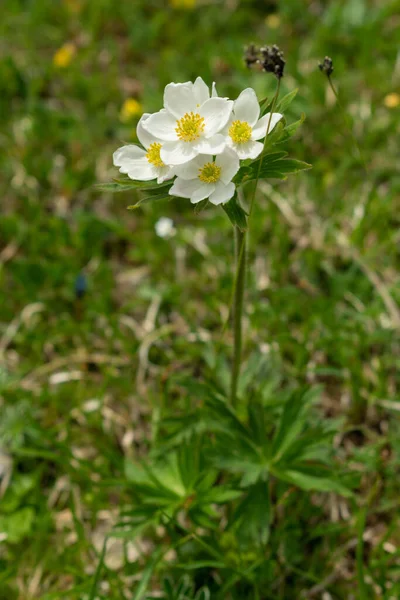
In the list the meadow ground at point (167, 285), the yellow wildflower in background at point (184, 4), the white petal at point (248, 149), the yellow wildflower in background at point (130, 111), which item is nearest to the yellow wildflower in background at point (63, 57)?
the meadow ground at point (167, 285)

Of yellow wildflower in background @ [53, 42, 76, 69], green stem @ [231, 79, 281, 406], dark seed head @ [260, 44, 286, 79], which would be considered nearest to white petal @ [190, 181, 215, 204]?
green stem @ [231, 79, 281, 406]

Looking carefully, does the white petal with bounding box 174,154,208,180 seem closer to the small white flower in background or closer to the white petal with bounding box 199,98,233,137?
the white petal with bounding box 199,98,233,137

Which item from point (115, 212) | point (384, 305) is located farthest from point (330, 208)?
point (115, 212)

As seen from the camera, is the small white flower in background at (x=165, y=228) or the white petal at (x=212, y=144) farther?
the small white flower in background at (x=165, y=228)

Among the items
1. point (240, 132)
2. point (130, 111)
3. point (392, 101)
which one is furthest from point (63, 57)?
point (240, 132)

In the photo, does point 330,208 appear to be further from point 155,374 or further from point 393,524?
point 393,524

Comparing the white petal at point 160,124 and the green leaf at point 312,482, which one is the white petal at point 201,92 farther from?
the green leaf at point 312,482
